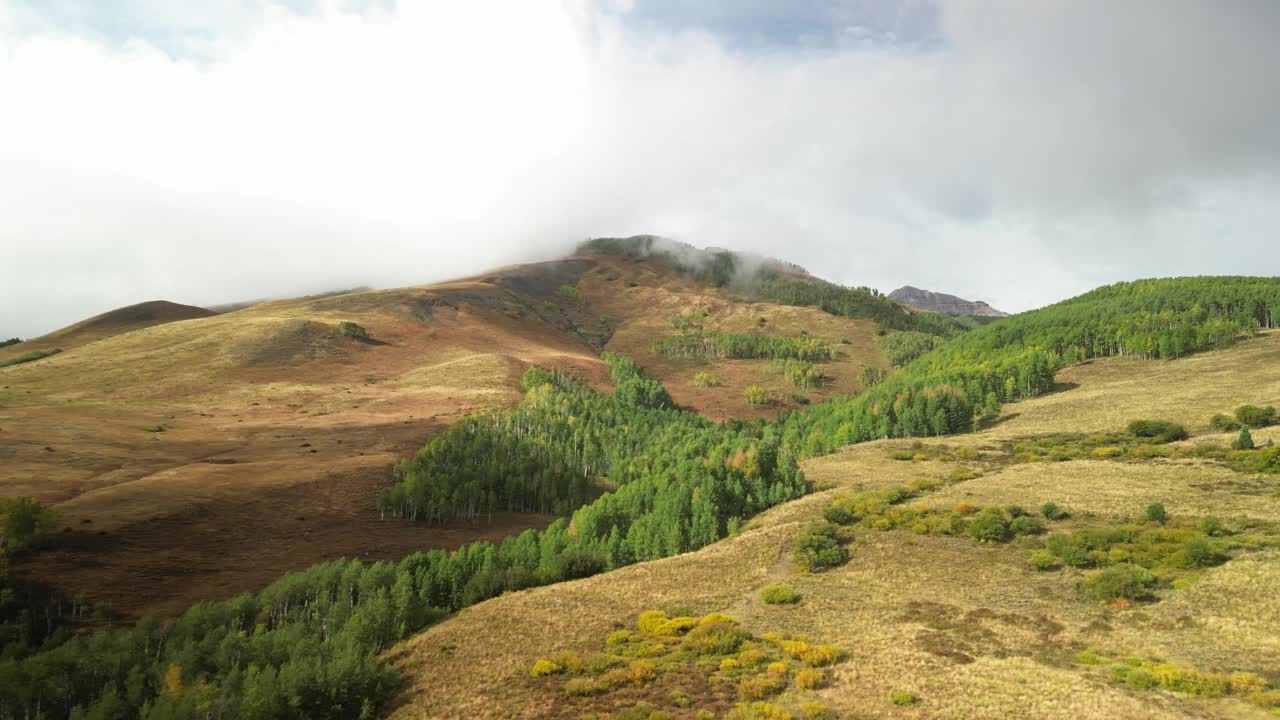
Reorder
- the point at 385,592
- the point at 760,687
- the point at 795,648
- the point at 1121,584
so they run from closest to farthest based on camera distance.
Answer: the point at 760,687 < the point at 795,648 < the point at 1121,584 < the point at 385,592

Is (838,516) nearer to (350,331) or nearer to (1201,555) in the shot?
(1201,555)

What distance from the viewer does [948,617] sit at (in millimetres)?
43656

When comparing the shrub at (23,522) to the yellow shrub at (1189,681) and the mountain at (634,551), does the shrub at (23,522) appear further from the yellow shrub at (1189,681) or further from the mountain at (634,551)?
the yellow shrub at (1189,681)

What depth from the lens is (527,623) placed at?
4897cm

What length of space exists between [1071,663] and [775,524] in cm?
4245

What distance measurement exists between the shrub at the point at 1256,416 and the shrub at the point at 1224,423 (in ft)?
3.67

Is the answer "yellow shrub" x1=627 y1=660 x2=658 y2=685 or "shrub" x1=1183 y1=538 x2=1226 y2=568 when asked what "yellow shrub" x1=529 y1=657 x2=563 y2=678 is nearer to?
"yellow shrub" x1=627 y1=660 x2=658 y2=685

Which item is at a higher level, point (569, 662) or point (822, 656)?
point (822, 656)

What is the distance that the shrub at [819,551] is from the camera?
2322 inches

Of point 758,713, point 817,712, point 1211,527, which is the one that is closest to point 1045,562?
point 1211,527

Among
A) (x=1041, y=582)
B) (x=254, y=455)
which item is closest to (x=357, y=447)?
(x=254, y=455)

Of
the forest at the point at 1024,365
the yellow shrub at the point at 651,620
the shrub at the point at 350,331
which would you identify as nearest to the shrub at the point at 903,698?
the yellow shrub at the point at 651,620

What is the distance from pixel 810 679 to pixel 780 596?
17230 mm

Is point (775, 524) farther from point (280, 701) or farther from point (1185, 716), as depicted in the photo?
point (280, 701)
